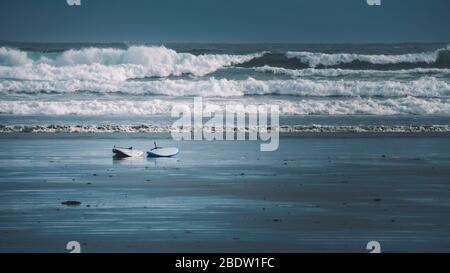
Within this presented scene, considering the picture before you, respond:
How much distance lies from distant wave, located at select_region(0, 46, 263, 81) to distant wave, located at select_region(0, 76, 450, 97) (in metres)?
1.75

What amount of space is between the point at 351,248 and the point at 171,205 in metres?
3.85

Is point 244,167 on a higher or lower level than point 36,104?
lower

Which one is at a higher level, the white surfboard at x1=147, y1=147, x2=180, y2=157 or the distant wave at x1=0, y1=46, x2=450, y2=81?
the distant wave at x1=0, y1=46, x2=450, y2=81

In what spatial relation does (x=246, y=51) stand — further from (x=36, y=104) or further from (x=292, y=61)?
(x=36, y=104)

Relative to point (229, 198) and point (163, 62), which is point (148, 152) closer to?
point (229, 198)

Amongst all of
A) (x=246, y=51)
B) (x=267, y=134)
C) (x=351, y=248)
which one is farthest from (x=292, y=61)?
(x=351, y=248)

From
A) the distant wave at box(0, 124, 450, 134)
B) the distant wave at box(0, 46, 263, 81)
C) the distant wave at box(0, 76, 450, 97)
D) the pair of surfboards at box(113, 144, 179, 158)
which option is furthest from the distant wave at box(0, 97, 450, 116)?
the pair of surfboards at box(113, 144, 179, 158)

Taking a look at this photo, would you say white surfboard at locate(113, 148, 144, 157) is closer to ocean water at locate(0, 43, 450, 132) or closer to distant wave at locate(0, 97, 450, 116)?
ocean water at locate(0, 43, 450, 132)

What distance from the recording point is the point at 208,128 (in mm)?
28156

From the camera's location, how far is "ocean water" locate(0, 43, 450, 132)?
31.5 m

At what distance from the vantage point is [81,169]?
18.7 metres

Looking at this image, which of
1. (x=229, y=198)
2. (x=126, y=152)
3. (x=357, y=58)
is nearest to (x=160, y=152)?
(x=126, y=152)

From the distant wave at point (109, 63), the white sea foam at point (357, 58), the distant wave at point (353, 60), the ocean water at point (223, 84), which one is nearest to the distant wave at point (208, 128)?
the ocean water at point (223, 84)

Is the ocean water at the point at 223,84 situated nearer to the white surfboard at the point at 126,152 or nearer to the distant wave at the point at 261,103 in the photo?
the distant wave at the point at 261,103
